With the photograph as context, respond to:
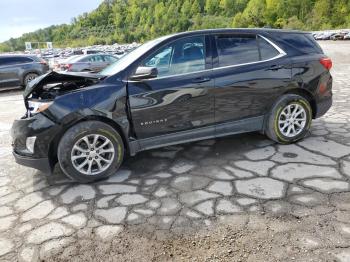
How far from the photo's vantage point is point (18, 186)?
13.3ft

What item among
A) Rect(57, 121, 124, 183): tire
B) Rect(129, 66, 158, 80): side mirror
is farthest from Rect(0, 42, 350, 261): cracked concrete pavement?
Rect(129, 66, 158, 80): side mirror

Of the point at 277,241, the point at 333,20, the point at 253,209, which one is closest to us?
the point at 277,241

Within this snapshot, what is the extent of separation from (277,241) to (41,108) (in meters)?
2.83

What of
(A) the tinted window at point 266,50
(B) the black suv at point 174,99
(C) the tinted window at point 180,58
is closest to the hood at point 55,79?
(B) the black suv at point 174,99

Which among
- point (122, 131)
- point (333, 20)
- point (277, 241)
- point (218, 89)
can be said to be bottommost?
point (277, 241)

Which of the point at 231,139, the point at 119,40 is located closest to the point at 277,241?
the point at 231,139

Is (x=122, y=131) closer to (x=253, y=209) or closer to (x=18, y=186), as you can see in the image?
(x=18, y=186)

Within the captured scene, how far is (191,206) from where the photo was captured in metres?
3.31

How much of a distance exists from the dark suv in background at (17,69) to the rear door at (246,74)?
1112 centimetres

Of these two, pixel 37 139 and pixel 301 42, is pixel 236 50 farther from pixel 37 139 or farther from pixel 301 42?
pixel 37 139

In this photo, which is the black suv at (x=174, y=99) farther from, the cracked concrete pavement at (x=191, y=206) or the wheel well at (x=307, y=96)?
the cracked concrete pavement at (x=191, y=206)

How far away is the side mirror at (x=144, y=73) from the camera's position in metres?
3.88

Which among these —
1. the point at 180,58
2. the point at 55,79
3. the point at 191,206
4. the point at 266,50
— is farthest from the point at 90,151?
the point at 266,50

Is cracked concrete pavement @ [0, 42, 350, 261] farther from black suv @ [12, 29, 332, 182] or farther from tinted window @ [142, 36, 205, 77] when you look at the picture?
tinted window @ [142, 36, 205, 77]
